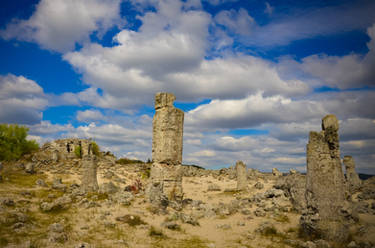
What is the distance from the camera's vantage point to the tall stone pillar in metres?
12.6

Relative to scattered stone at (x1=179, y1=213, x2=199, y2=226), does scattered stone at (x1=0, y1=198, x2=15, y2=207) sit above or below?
above

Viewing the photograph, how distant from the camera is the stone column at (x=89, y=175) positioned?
15562 millimetres

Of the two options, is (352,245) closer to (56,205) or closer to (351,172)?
(56,205)

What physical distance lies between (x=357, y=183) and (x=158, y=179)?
17.7 metres

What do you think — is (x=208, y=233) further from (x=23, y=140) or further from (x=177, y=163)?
(x=23, y=140)

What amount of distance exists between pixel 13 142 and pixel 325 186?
32051 millimetres

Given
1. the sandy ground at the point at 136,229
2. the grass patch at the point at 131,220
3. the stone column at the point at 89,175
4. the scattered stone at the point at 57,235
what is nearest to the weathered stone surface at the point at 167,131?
the sandy ground at the point at 136,229

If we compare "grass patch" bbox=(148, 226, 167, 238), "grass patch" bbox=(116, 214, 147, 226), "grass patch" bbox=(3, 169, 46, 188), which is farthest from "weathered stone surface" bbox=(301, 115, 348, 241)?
"grass patch" bbox=(3, 169, 46, 188)

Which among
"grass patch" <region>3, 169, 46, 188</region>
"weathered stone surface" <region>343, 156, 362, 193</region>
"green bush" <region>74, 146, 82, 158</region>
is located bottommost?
"grass patch" <region>3, 169, 46, 188</region>

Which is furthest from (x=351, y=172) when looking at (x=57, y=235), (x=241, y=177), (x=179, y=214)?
(x=57, y=235)

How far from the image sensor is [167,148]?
1263 centimetres

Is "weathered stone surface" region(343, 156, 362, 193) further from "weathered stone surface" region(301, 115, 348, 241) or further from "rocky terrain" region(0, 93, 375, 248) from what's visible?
"weathered stone surface" region(301, 115, 348, 241)

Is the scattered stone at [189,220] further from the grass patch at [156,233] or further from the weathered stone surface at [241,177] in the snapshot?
the weathered stone surface at [241,177]

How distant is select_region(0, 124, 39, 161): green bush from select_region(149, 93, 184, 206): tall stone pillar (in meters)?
22.6
